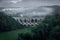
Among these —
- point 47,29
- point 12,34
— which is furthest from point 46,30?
point 12,34

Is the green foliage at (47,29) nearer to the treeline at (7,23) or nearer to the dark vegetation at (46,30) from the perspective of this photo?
the dark vegetation at (46,30)

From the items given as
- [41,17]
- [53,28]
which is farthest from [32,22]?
[53,28]

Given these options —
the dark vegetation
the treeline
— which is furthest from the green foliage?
the treeline

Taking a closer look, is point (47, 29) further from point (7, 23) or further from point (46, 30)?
point (7, 23)

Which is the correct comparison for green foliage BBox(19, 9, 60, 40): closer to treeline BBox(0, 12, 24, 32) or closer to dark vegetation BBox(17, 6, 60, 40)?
dark vegetation BBox(17, 6, 60, 40)

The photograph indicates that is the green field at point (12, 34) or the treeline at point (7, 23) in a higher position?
the treeline at point (7, 23)

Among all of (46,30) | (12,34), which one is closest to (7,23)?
(12,34)

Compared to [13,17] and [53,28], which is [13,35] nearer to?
[13,17]

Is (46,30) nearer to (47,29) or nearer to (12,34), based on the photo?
(47,29)

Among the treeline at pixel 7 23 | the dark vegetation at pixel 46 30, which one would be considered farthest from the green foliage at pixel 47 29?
the treeline at pixel 7 23
